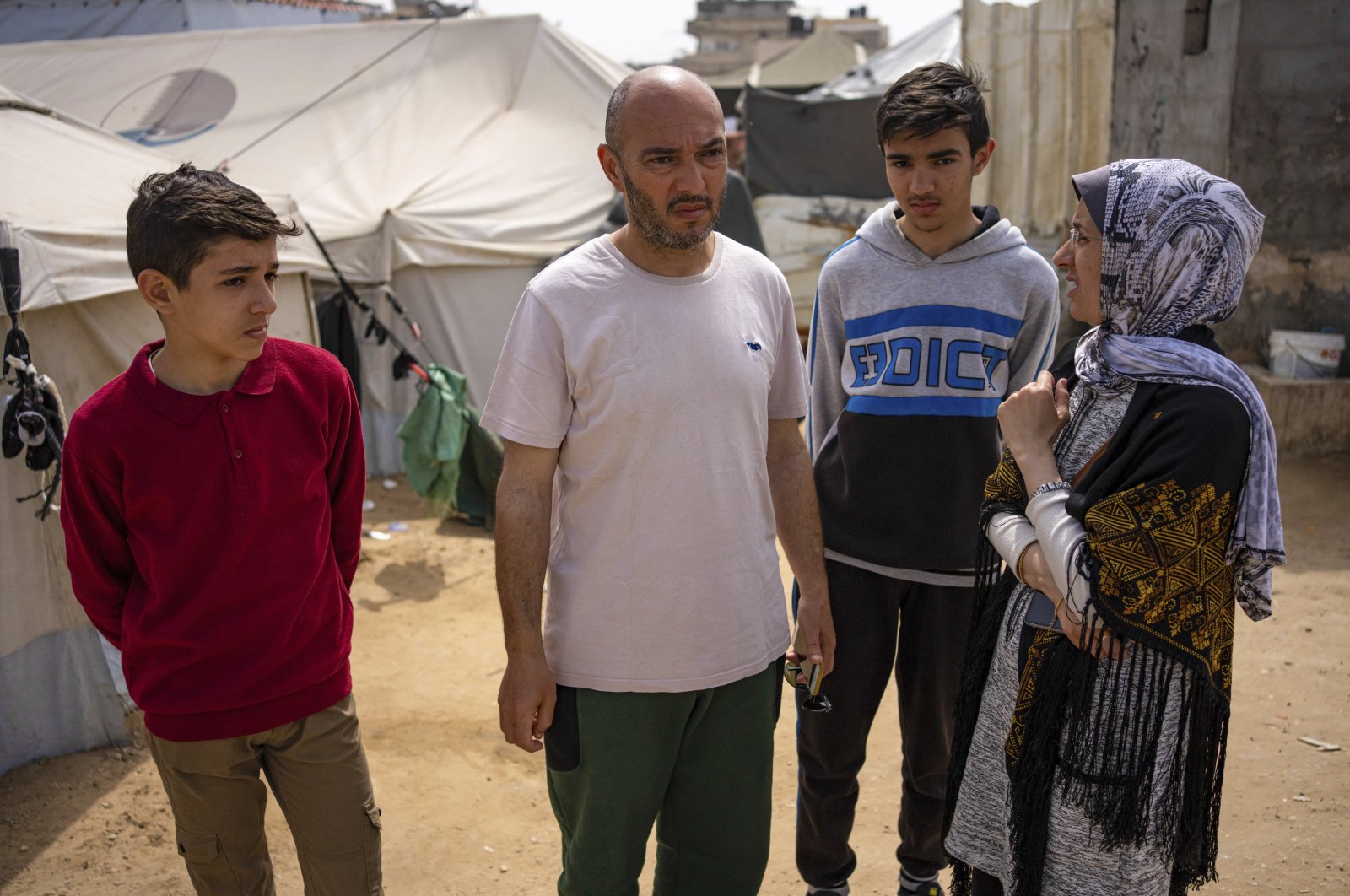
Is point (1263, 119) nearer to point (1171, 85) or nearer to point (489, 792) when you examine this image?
point (1171, 85)

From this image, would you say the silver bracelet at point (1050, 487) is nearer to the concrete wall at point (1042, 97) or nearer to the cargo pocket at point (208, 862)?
the cargo pocket at point (208, 862)

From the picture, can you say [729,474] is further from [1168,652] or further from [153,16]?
[153,16]

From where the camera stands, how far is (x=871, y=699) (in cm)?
257

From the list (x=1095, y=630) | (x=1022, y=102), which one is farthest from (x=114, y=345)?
(x=1022, y=102)

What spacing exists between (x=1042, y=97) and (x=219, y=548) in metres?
8.94

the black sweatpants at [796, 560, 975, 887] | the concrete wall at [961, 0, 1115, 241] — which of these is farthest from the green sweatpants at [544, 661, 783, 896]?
the concrete wall at [961, 0, 1115, 241]

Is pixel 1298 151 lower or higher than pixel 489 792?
higher

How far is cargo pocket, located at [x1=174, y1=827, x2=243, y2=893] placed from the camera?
215cm

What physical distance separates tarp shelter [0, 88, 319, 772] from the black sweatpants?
2.61m

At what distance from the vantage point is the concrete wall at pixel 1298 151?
21.2ft

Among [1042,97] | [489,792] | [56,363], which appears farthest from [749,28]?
[489,792]

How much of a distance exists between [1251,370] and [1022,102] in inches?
147

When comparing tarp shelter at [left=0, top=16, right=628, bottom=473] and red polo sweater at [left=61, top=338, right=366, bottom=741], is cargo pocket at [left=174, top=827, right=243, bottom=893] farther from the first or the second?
tarp shelter at [left=0, top=16, right=628, bottom=473]

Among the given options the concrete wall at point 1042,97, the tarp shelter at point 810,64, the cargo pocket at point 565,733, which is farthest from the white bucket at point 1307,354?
the tarp shelter at point 810,64
